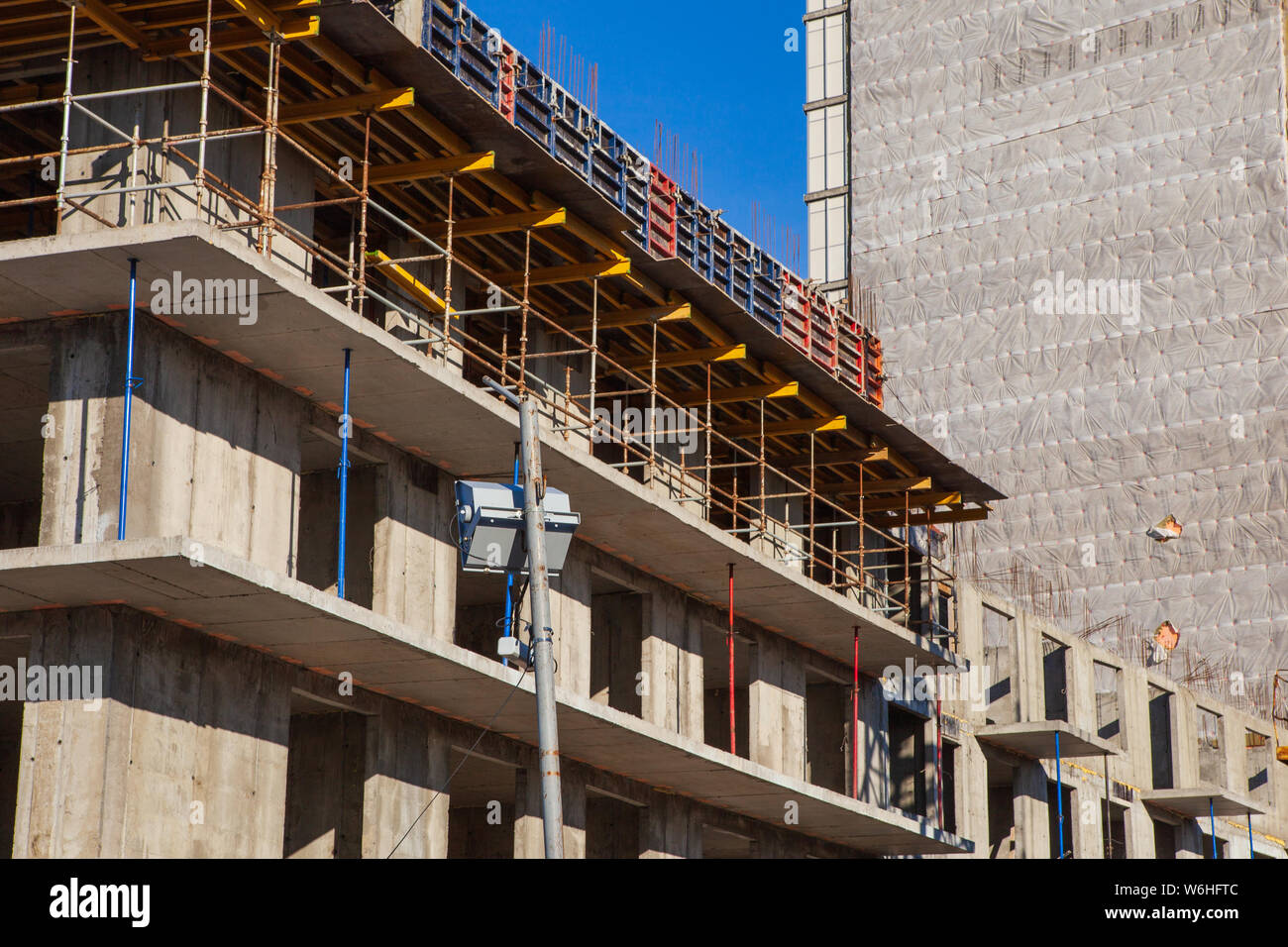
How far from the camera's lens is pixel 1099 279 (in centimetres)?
5725

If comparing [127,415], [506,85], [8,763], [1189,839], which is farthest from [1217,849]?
[127,415]

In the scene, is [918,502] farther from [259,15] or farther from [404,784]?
[259,15]

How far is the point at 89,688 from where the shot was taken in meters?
17.9

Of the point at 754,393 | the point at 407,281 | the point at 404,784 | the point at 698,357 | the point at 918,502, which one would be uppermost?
the point at 698,357

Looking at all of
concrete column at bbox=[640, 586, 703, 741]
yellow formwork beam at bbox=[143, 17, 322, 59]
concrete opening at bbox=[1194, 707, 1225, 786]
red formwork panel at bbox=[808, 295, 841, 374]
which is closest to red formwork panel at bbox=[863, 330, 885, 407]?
red formwork panel at bbox=[808, 295, 841, 374]

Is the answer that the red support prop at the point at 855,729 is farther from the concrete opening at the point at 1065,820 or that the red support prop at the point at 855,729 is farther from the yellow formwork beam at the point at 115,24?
the yellow formwork beam at the point at 115,24

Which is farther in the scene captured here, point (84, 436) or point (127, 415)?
point (84, 436)

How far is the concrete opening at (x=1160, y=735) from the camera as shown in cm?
4262

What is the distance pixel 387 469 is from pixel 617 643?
627 centimetres

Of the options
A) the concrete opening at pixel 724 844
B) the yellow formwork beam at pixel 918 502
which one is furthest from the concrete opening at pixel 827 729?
the yellow formwork beam at pixel 918 502

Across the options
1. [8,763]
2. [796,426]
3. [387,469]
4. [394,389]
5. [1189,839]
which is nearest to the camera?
[394,389]
